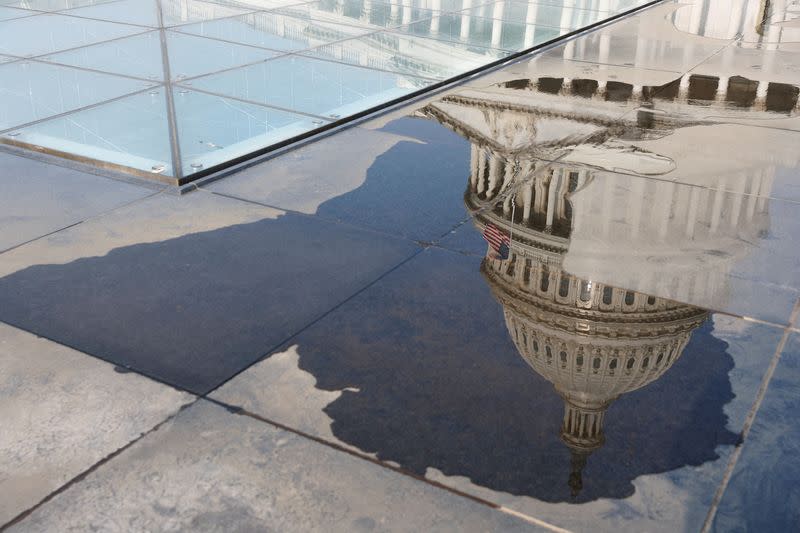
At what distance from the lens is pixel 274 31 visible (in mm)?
15797

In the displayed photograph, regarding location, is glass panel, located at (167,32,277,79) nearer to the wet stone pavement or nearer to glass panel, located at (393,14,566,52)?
glass panel, located at (393,14,566,52)

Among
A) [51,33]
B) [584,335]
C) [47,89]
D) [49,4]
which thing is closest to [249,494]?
[584,335]

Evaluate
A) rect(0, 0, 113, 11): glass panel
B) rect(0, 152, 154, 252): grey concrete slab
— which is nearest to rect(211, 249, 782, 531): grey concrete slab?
rect(0, 152, 154, 252): grey concrete slab

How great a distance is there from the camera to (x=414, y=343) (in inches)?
245

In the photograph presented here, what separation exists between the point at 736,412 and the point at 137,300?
13.8 feet

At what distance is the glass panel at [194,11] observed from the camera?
54.3 ft

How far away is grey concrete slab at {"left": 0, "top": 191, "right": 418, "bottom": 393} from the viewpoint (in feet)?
20.1

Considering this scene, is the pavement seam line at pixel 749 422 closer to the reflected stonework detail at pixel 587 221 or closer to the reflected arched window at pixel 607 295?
the reflected stonework detail at pixel 587 221

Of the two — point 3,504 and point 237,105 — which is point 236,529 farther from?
point 237,105

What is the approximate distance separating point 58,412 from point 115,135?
5.49m

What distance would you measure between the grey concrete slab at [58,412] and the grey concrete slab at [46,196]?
2.00 m

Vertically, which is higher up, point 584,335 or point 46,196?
point 46,196

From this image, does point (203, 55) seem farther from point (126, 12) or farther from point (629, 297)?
point (629, 297)

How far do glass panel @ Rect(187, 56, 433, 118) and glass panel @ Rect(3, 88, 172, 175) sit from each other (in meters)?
1.34
